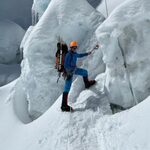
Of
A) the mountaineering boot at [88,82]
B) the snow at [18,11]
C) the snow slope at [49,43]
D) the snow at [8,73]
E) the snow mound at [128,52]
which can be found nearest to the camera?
the snow mound at [128,52]

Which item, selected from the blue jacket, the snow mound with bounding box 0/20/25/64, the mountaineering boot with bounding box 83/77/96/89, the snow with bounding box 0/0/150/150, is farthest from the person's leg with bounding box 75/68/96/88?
the snow mound with bounding box 0/20/25/64

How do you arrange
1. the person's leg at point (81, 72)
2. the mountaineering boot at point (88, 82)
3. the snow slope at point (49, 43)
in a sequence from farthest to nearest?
the snow slope at point (49, 43) < the mountaineering boot at point (88, 82) < the person's leg at point (81, 72)

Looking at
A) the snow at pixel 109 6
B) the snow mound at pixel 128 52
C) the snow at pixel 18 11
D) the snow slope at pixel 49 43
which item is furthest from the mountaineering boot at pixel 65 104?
the snow at pixel 18 11

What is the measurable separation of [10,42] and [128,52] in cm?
2448

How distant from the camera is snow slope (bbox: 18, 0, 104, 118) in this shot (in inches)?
532

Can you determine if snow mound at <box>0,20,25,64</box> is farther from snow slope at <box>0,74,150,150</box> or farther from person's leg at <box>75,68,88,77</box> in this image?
person's leg at <box>75,68,88,77</box>

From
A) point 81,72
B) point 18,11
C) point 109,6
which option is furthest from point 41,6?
point 81,72

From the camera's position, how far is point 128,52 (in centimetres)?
890

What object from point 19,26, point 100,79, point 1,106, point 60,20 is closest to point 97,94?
point 100,79

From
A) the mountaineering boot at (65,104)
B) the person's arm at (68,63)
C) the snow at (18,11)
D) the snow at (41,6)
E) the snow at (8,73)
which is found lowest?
the snow at (8,73)

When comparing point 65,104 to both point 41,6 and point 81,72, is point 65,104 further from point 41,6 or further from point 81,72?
point 41,6

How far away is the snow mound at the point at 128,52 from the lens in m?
8.55

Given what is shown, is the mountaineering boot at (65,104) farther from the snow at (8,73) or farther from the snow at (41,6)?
the snow at (8,73)

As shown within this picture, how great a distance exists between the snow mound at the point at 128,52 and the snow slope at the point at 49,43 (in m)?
3.95
